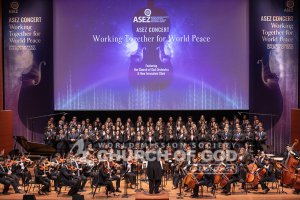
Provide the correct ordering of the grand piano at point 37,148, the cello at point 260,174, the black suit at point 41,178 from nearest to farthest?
1. the black suit at point 41,178
2. the cello at point 260,174
3. the grand piano at point 37,148

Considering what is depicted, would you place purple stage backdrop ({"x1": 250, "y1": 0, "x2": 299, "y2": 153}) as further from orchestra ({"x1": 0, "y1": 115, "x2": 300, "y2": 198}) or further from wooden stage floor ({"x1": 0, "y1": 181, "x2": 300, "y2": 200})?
wooden stage floor ({"x1": 0, "y1": 181, "x2": 300, "y2": 200})

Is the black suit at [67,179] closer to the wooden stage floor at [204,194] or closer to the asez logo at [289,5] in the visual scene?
the wooden stage floor at [204,194]

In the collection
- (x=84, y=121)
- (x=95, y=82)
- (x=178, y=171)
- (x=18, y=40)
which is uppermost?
(x=18, y=40)

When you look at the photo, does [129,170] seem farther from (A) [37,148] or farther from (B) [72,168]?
(A) [37,148]

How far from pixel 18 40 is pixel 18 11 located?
125 cm

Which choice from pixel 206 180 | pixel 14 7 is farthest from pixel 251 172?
pixel 14 7

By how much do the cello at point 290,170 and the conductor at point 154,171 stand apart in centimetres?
420

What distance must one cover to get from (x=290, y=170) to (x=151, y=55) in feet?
28.6

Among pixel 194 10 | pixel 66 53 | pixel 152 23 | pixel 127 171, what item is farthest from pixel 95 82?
pixel 127 171

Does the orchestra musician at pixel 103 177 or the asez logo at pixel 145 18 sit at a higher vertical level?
the asez logo at pixel 145 18

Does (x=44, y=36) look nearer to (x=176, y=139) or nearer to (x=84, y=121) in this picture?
(x=84, y=121)

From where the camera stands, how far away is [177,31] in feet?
77.5

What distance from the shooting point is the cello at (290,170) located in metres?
17.4

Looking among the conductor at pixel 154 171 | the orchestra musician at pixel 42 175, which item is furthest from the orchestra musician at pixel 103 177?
the orchestra musician at pixel 42 175
